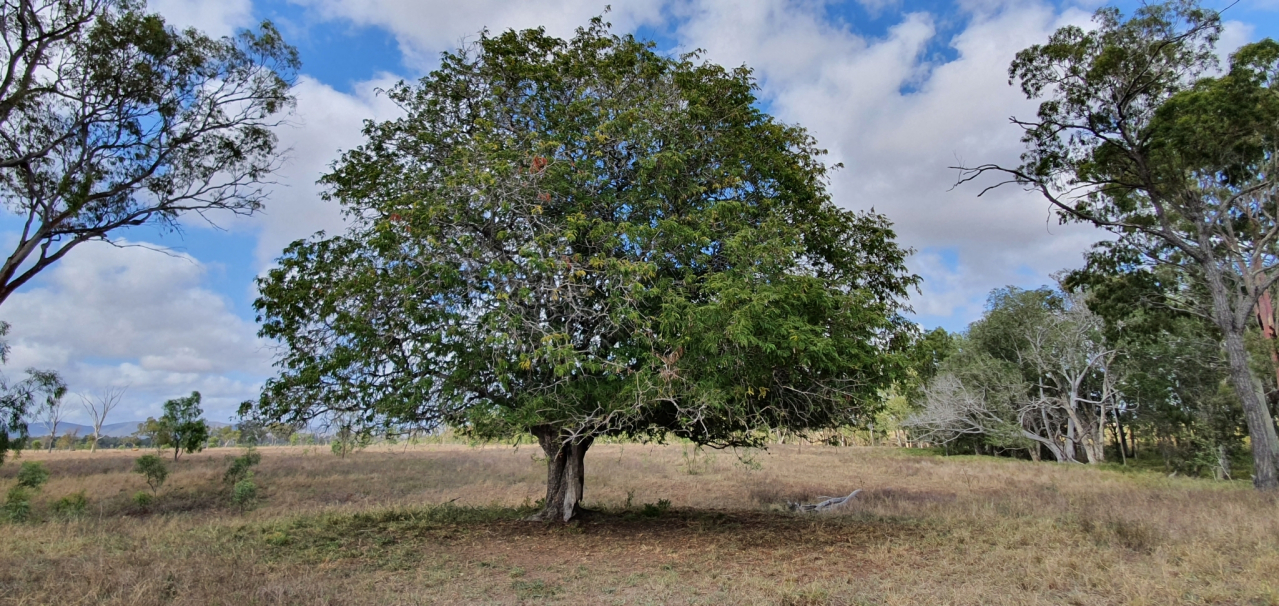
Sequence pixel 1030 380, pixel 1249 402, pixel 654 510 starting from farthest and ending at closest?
pixel 1030 380 < pixel 1249 402 < pixel 654 510

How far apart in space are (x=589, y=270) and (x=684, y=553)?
4937 millimetres

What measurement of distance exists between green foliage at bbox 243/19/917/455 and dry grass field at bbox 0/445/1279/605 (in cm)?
213

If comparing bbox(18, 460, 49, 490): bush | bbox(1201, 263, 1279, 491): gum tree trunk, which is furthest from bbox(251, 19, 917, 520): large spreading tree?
bbox(18, 460, 49, 490): bush

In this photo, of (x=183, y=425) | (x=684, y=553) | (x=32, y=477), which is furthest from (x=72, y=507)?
(x=684, y=553)

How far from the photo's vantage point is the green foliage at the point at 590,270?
356 inches

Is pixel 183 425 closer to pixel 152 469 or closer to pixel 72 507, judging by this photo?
pixel 152 469

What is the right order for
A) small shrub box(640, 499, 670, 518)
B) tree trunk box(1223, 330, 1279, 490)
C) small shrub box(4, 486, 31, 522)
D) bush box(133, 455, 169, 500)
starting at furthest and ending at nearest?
bush box(133, 455, 169, 500) → tree trunk box(1223, 330, 1279, 490) → small shrub box(4, 486, 31, 522) → small shrub box(640, 499, 670, 518)

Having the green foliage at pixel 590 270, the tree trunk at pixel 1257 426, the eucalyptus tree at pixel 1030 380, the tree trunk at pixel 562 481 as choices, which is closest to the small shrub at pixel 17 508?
the green foliage at pixel 590 270

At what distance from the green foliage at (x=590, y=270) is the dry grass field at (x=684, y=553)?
2127mm

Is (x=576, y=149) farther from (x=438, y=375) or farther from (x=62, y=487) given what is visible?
(x=62, y=487)

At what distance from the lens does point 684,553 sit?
989cm

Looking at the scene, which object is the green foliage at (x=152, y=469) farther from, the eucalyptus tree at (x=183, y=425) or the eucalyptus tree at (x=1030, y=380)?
the eucalyptus tree at (x=1030, y=380)

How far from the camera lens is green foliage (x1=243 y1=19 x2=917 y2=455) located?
29.7 feet

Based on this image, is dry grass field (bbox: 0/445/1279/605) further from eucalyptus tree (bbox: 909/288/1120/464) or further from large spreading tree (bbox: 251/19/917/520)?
eucalyptus tree (bbox: 909/288/1120/464)
